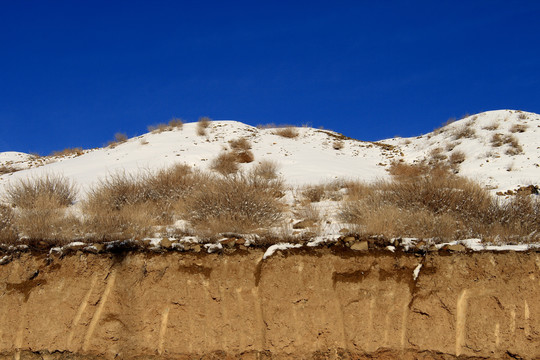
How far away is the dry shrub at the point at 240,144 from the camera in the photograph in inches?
674

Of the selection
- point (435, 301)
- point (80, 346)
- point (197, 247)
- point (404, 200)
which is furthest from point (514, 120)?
point (80, 346)

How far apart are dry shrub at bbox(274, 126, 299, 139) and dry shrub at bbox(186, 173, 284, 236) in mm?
13191

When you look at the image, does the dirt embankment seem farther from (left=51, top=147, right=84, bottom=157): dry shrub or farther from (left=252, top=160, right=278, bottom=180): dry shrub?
(left=51, top=147, right=84, bottom=157): dry shrub

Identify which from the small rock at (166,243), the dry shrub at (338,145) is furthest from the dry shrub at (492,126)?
the small rock at (166,243)

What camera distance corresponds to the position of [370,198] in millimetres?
7836

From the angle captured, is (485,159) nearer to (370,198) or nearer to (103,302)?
(370,198)

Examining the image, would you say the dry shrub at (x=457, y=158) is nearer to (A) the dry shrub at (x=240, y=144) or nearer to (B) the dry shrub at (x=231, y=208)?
(A) the dry shrub at (x=240, y=144)

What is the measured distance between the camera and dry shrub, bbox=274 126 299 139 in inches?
829

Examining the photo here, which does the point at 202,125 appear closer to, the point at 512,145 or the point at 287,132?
the point at 287,132

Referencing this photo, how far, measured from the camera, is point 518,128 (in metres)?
18.0

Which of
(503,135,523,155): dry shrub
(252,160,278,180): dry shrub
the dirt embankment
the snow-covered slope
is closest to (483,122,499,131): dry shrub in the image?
the snow-covered slope

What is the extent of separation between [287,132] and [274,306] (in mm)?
16717

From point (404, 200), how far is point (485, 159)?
958 cm

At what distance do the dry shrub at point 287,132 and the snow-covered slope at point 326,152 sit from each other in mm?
286
